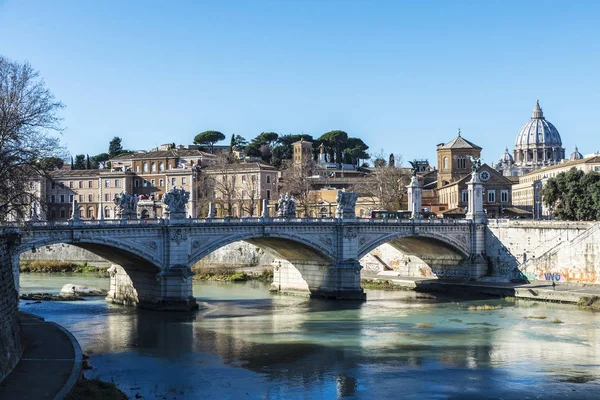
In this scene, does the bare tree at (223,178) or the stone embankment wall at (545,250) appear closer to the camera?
the stone embankment wall at (545,250)

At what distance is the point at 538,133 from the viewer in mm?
191250

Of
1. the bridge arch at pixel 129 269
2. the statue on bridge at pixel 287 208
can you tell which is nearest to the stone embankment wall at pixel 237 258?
the statue on bridge at pixel 287 208

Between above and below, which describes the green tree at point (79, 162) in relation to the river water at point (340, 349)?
above

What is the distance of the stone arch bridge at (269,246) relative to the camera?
151 feet

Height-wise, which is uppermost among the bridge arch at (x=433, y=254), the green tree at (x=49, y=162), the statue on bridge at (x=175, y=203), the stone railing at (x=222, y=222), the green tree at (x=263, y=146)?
the green tree at (x=263, y=146)

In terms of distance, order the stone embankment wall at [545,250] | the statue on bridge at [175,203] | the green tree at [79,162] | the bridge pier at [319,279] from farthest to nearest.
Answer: the green tree at [79,162] → the bridge pier at [319,279] → the stone embankment wall at [545,250] → the statue on bridge at [175,203]

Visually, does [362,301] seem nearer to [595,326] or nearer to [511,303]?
[511,303]

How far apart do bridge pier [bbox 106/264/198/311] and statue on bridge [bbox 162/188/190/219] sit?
319cm

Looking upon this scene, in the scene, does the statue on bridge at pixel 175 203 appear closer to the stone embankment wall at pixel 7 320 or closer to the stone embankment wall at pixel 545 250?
the stone embankment wall at pixel 7 320

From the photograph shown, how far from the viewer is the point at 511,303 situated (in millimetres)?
51969

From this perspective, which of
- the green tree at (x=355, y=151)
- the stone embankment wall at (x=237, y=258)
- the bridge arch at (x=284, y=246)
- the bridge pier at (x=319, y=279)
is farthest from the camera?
the green tree at (x=355, y=151)

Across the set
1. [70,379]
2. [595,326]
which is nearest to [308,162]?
[595,326]

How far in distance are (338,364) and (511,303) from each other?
21.5 m

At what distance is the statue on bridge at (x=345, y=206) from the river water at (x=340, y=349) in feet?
20.3
